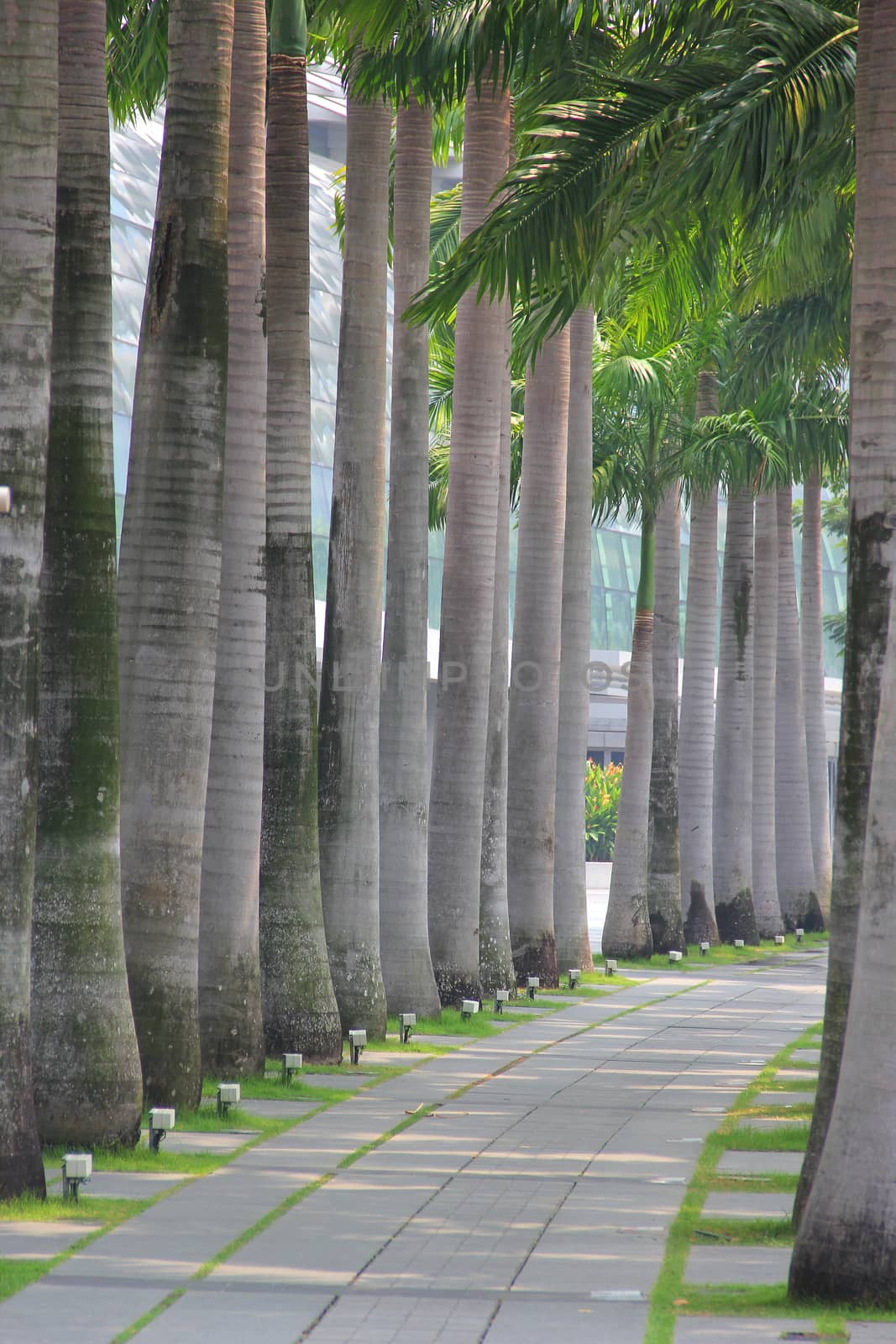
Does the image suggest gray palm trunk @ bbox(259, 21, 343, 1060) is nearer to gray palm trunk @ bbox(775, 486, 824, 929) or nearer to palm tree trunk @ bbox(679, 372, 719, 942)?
palm tree trunk @ bbox(679, 372, 719, 942)

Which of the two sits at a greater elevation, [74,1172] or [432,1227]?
[74,1172]

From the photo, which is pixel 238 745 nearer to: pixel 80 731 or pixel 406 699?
pixel 80 731

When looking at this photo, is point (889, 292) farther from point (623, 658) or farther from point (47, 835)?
point (623, 658)

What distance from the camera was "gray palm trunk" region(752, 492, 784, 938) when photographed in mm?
37344

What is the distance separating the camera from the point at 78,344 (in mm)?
11484

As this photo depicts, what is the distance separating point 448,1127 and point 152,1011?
228 cm

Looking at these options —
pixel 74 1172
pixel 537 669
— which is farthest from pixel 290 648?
pixel 537 669

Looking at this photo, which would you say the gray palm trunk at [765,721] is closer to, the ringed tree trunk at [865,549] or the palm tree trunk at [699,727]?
the palm tree trunk at [699,727]

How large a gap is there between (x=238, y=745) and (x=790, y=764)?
26443 mm

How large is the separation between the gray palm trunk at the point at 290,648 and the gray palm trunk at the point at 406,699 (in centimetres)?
324

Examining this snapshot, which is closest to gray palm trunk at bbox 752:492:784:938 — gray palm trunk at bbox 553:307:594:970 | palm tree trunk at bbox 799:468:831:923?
palm tree trunk at bbox 799:468:831:923

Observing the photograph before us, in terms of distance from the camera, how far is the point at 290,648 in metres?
16.3

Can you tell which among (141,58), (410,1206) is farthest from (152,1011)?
(141,58)

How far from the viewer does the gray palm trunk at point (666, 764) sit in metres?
32.7
